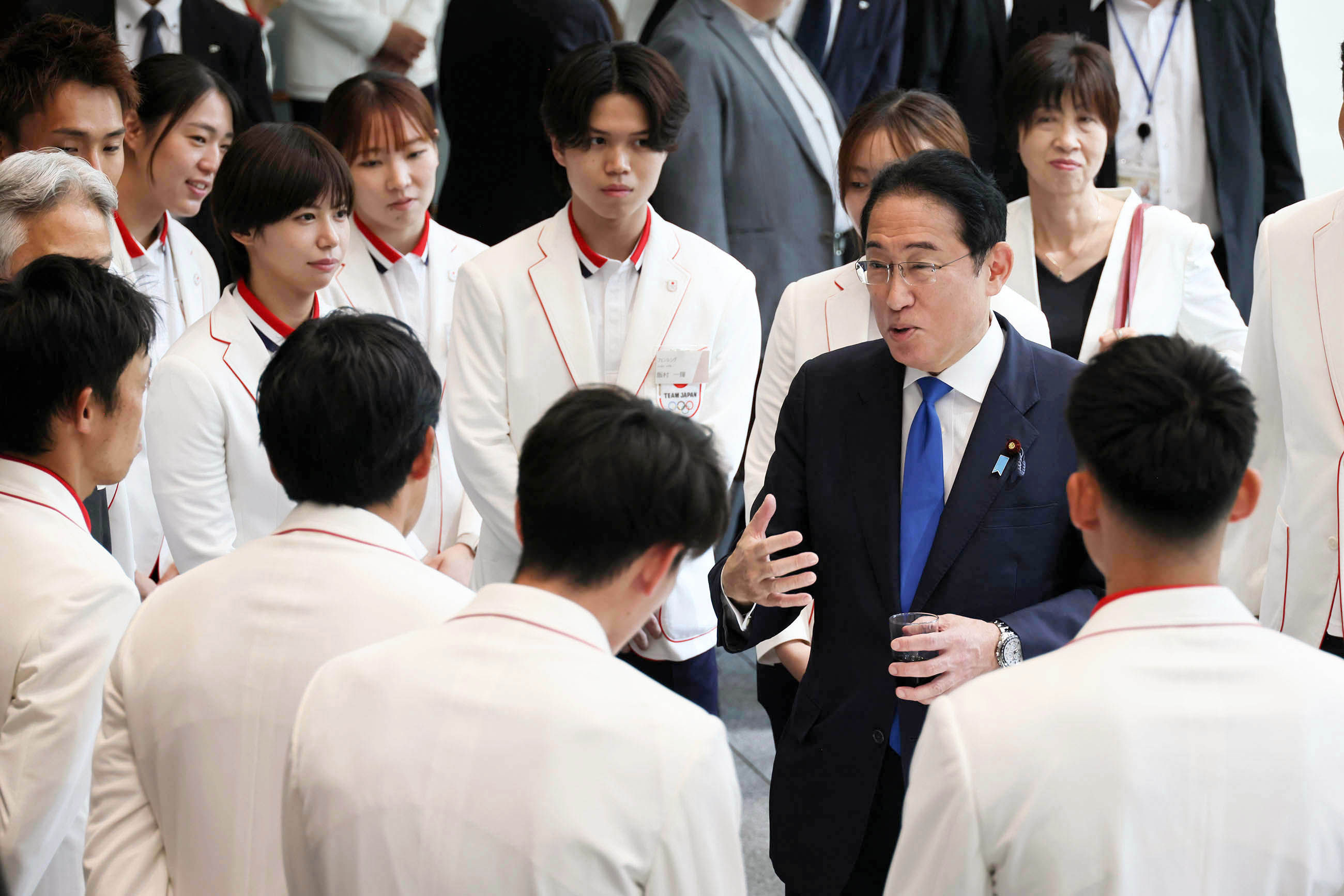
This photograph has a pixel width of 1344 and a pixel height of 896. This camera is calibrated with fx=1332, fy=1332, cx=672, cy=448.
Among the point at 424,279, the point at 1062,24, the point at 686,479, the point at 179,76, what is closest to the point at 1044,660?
the point at 686,479

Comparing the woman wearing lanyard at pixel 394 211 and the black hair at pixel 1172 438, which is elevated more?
the woman wearing lanyard at pixel 394 211

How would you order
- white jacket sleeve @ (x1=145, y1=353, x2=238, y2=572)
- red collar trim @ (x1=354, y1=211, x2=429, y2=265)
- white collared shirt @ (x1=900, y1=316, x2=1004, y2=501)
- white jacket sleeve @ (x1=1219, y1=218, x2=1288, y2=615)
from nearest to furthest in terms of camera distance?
white collared shirt @ (x1=900, y1=316, x2=1004, y2=501) < white jacket sleeve @ (x1=1219, y1=218, x2=1288, y2=615) < white jacket sleeve @ (x1=145, y1=353, x2=238, y2=572) < red collar trim @ (x1=354, y1=211, x2=429, y2=265)

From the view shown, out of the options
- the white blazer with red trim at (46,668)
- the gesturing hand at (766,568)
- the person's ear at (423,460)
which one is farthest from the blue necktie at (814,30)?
the white blazer with red trim at (46,668)

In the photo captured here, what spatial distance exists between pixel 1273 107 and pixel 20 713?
4.35m

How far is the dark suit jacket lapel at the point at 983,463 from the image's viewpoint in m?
1.94

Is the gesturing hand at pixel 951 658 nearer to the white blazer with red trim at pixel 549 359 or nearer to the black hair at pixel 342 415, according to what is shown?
the black hair at pixel 342 415

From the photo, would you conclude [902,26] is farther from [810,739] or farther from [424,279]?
[810,739]

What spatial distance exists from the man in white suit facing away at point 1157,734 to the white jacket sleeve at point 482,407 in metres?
1.76

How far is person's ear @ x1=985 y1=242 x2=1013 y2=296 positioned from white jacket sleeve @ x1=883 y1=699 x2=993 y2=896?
3.40 ft

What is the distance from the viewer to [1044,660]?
49.9 inches

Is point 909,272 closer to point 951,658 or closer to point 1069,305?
point 951,658

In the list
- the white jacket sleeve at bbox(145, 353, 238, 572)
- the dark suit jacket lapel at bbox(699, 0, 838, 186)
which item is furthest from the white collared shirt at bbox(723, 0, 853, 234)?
the white jacket sleeve at bbox(145, 353, 238, 572)

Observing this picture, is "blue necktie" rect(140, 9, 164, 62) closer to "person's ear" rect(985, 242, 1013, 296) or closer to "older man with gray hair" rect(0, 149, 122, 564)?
"older man with gray hair" rect(0, 149, 122, 564)

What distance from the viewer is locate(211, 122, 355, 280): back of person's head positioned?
9.69ft
